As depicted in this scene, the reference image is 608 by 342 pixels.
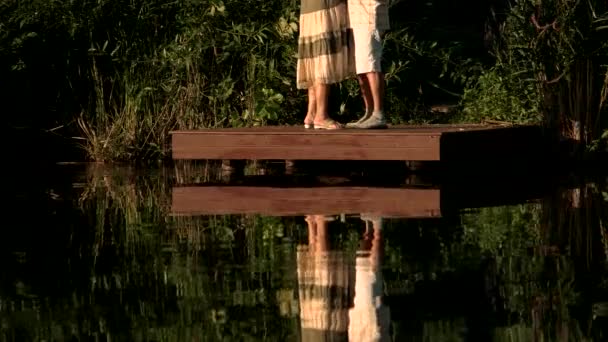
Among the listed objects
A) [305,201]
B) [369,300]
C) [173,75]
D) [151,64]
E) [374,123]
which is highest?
[151,64]

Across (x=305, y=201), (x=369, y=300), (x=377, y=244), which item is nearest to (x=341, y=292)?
(x=369, y=300)

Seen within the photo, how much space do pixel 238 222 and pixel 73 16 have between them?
5.99m

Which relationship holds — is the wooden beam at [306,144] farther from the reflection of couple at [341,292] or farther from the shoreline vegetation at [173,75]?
the reflection of couple at [341,292]

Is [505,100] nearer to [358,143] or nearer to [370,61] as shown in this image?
[370,61]

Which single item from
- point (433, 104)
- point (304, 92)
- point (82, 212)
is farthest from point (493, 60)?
point (82, 212)

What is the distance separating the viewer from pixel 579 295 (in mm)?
7566

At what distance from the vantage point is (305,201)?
1191 cm

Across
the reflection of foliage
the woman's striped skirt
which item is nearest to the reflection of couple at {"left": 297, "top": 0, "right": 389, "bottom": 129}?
the woman's striped skirt

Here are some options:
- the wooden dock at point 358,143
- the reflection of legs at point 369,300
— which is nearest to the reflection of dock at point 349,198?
the wooden dock at point 358,143

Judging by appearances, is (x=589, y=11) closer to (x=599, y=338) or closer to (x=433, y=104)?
(x=433, y=104)

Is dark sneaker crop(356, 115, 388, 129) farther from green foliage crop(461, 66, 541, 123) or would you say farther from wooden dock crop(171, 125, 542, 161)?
green foliage crop(461, 66, 541, 123)

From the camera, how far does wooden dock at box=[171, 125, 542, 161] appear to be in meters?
13.1

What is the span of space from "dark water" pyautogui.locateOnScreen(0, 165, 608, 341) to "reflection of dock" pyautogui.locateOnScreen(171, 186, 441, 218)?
20 cm

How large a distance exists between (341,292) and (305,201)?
163 inches
